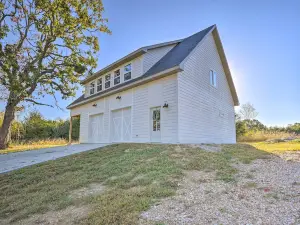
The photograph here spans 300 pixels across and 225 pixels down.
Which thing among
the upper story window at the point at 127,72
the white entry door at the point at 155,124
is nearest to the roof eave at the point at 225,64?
the upper story window at the point at 127,72

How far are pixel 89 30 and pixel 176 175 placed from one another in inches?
512

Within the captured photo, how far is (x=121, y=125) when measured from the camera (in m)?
11.8

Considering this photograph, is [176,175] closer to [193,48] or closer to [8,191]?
[8,191]

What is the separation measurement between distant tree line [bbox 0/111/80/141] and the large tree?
6796 millimetres

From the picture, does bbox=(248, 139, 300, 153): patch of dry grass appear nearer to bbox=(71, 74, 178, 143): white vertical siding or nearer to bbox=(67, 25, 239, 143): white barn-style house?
bbox=(67, 25, 239, 143): white barn-style house

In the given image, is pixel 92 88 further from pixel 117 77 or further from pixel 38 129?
pixel 38 129

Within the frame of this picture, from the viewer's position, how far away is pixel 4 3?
37.5ft

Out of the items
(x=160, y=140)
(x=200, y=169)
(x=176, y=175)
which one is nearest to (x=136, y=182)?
(x=176, y=175)

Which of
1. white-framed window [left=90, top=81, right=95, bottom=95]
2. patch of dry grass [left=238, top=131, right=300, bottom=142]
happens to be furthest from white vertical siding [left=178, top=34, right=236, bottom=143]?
white-framed window [left=90, top=81, right=95, bottom=95]

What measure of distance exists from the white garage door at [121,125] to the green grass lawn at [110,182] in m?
4.49

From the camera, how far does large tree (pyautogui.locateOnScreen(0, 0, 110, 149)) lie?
1184cm

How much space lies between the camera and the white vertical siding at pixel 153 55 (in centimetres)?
1143

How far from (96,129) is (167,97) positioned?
705 centimetres

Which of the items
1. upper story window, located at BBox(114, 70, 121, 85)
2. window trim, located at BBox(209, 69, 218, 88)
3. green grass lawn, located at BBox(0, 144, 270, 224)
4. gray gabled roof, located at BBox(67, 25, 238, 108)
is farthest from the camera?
upper story window, located at BBox(114, 70, 121, 85)
